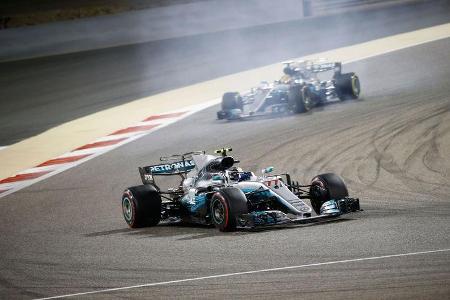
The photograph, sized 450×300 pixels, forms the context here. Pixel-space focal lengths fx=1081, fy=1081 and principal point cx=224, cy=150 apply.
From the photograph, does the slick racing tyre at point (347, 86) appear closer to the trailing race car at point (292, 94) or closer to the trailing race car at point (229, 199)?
the trailing race car at point (292, 94)

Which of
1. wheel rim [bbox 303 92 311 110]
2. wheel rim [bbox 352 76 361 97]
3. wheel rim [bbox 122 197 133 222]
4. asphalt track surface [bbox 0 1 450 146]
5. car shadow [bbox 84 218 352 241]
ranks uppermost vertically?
asphalt track surface [bbox 0 1 450 146]

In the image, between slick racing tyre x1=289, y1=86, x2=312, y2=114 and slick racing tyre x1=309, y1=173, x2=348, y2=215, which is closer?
slick racing tyre x1=309, y1=173, x2=348, y2=215

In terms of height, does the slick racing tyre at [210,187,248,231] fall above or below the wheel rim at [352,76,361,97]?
below

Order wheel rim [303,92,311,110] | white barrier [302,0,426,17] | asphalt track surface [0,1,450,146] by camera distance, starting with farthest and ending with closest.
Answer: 1. white barrier [302,0,426,17]
2. asphalt track surface [0,1,450,146]
3. wheel rim [303,92,311,110]

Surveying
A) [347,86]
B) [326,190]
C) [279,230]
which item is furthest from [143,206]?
[347,86]

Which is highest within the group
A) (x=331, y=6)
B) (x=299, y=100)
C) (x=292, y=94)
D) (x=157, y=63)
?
(x=331, y=6)

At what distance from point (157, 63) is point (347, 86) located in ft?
26.2

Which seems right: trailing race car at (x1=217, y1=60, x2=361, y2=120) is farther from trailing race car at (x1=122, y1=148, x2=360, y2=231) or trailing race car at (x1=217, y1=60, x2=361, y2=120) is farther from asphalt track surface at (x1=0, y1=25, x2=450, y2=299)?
trailing race car at (x1=122, y1=148, x2=360, y2=231)

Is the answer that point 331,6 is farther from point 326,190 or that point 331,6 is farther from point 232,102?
point 326,190

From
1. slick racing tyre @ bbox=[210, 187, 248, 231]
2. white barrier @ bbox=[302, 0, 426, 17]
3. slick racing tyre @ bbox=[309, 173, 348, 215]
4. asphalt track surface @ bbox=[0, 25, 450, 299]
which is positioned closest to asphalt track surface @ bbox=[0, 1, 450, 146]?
white barrier @ bbox=[302, 0, 426, 17]

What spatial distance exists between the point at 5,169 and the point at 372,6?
18211mm

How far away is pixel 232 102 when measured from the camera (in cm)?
2164

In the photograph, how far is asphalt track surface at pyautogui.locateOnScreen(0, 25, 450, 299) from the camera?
947cm

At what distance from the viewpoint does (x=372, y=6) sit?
34.5 m
